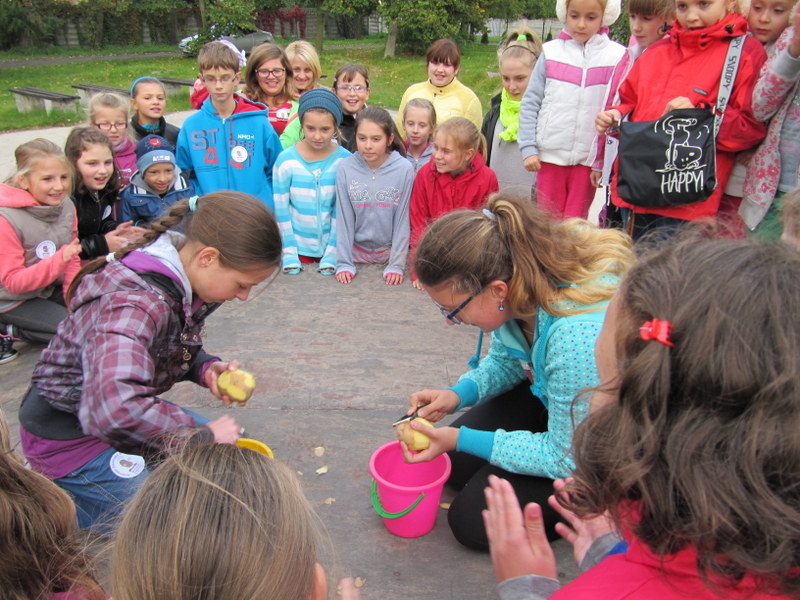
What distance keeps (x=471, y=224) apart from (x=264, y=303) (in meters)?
2.23

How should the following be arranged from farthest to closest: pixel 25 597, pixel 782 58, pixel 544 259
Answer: pixel 782 58 → pixel 544 259 → pixel 25 597

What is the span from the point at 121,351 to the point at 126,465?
561 millimetres

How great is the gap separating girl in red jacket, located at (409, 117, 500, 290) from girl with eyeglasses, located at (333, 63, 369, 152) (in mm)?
1137

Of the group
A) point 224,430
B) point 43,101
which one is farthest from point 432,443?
point 43,101

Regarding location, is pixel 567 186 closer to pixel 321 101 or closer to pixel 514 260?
pixel 321 101

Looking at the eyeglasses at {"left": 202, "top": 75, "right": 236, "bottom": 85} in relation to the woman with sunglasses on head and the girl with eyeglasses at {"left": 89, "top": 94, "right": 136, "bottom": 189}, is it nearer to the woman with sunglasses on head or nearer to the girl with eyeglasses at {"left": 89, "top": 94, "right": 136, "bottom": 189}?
the girl with eyeglasses at {"left": 89, "top": 94, "right": 136, "bottom": 189}

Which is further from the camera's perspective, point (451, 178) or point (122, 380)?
point (451, 178)

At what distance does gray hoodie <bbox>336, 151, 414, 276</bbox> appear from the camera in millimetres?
4348

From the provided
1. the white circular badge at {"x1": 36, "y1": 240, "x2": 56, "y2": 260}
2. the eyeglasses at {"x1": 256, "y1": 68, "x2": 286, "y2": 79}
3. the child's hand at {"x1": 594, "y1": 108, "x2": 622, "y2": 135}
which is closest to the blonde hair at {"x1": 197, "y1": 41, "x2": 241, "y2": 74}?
the eyeglasses at {"x1": 256, "y1": 68, "x2": 286, "y2": 79}

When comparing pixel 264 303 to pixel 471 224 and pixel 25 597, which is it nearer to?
pixel 471 224

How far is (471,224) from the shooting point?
204 centimetres

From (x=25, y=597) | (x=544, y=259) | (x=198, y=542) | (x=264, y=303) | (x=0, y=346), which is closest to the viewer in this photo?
(x=198, y=542)

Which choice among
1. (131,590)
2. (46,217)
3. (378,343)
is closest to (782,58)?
(378,343)

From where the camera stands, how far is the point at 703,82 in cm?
312
